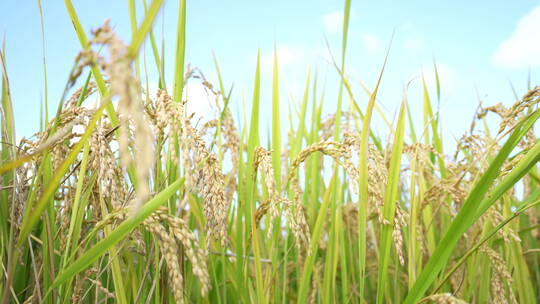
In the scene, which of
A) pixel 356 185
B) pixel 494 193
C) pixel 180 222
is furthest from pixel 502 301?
pixel 180 222

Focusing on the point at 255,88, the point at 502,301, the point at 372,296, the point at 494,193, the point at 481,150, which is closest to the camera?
the point at 494,193

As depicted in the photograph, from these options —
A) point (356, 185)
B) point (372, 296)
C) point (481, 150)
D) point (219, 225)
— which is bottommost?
point (372, 296)

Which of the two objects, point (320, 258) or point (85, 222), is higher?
point (85, 222)

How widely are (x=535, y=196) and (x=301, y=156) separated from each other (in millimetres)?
922

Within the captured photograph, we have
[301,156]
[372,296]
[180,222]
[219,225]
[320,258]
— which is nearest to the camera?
[180,222]

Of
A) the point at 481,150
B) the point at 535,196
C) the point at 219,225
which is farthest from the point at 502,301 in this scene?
the point at 219,225

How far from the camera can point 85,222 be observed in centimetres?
162

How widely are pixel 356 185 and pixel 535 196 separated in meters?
0.86

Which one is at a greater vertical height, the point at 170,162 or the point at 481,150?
the point at 481,150

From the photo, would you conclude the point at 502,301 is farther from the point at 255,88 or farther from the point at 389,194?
the point at 255,88

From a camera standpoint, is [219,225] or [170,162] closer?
[219,225]

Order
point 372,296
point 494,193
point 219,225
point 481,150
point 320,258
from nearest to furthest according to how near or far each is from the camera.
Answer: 1. point 219,225
2. point 494,193
3. point 481,150
4. point 320,258
5. point 372,296

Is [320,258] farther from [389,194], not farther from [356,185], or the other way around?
[356,185]

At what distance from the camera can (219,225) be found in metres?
1.13
